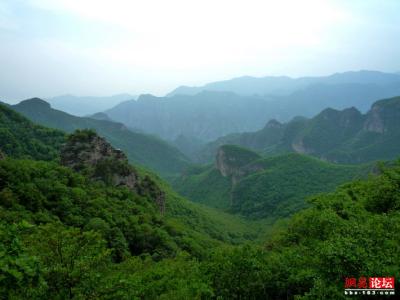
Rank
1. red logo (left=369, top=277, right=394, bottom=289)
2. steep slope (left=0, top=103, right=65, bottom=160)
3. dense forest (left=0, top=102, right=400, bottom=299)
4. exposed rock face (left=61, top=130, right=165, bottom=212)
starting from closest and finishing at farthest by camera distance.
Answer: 1. red logo (left=369, top=277, right=394, bottom=289)
2. dense forest (left=0, top=102, right=400, bottom=299)
3. exposed rock face (left=61, top=130, right=165, bottom=212)
4. steep slope (left=0, top=103, right=65, bottom=160)

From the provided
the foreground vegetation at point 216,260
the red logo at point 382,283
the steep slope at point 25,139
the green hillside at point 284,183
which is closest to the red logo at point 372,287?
the red logo at point 382,283

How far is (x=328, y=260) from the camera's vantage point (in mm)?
15078

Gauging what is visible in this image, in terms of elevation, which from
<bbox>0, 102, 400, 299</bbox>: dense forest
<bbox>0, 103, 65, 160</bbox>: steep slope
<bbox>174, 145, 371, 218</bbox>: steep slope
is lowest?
<bbox>174, 145, 371, 218</bbox>: steep slope

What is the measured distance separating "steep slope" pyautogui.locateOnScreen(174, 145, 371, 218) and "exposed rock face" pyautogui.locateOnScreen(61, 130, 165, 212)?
6364 centimetres

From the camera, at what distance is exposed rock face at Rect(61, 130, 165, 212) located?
56.9 meters

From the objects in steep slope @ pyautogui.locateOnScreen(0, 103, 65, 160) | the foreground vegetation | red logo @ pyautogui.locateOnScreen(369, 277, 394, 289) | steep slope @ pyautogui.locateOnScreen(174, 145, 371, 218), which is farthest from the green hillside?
red logo @ pyautogui.locateOnScreen(369, 277, 394, 289)

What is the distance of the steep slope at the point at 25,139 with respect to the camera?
6906cm

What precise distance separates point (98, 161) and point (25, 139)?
26107mm

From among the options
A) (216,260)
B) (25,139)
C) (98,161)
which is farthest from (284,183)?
(216,260)

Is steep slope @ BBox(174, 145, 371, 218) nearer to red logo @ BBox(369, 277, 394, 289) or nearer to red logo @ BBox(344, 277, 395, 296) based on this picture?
red logo @ BBox(344, 277, 395, 296)

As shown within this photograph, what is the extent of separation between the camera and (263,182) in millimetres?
137625

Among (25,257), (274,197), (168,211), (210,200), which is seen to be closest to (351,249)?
(25,257)

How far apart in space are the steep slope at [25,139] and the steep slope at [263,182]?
70187 mm

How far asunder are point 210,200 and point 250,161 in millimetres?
26003
